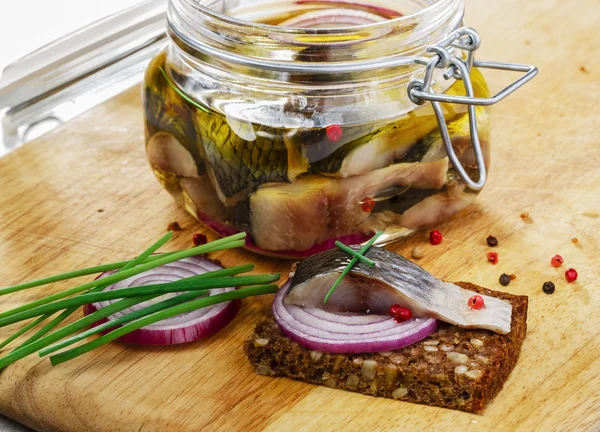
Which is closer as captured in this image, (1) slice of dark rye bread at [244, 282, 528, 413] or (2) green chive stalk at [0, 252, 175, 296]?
(1) slice of dark rye bread at [244, 282, 528, 413]

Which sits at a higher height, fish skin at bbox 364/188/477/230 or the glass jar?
the glass jar

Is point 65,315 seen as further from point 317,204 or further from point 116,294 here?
point 317,204

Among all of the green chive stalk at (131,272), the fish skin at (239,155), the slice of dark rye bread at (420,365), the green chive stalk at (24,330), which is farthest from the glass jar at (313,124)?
the green chive stalk at (24,330)

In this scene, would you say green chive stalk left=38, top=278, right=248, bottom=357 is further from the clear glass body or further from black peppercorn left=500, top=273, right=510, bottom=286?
black peppercorn left=500, top=273, right=510, bottom=286

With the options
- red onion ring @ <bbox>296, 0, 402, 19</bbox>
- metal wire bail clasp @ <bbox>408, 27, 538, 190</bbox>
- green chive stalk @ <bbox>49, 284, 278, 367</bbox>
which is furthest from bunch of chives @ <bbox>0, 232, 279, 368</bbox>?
red onion ring @ <bbox>296, 0, 402, 19</bbox>

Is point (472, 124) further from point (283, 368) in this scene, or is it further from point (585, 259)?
point (283, 368)

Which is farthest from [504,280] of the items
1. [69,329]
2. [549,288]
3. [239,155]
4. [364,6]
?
[69,329]
